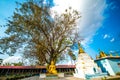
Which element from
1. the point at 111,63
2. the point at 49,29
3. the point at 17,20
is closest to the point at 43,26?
the point at 49,29

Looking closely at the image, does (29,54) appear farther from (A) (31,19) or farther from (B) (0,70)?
(B) (0,70)

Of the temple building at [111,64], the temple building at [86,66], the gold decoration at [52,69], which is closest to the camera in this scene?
the gold decoration at [52,69]

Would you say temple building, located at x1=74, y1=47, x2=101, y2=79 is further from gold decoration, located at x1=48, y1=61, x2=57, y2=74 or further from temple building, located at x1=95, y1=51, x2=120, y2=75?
gold decoration, located at x1=48, y1=61, x2=57, y2=74

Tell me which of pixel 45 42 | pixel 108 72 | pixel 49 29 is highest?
pixel 49 29

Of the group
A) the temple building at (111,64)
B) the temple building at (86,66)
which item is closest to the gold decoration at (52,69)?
the temple building at (86,66)

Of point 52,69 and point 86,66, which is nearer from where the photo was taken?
point 52,69

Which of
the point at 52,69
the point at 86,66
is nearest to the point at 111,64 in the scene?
the point at 86,66

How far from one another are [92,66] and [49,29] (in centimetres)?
1207

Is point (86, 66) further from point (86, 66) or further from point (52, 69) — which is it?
point (52, 69)

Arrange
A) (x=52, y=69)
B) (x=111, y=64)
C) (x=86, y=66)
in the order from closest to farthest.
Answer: (x=52, y=69), (x=111, y=64), (x=86, y=66)

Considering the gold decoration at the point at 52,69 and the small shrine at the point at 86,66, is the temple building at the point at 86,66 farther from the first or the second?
the gold decoration at the point at 52,69

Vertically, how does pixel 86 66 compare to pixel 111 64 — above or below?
below

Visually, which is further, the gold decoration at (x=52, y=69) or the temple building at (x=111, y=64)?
the temple building at (x=111, y=64)

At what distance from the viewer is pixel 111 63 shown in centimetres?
2055
